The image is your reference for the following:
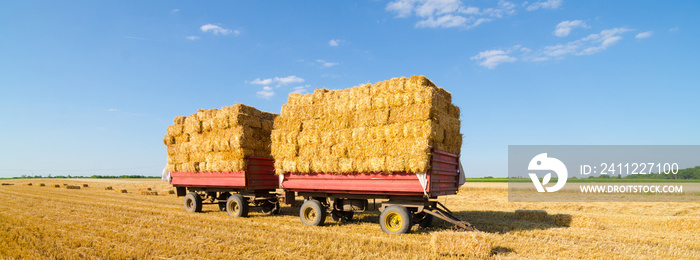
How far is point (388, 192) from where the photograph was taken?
32.8 ft

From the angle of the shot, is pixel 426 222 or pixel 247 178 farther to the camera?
pixel 247 178

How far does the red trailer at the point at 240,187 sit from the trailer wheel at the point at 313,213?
2.62 metres

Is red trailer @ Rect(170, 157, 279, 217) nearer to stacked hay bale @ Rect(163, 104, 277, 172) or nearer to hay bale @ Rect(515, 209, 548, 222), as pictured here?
stacked hay bale @ Rect(163, 104, 277, 172)

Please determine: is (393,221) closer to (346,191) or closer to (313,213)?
(346,191)

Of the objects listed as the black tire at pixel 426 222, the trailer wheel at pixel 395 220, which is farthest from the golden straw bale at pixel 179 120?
the black tire at pixel 426 222

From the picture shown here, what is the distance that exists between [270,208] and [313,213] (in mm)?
3625

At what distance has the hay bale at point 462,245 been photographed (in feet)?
23.0

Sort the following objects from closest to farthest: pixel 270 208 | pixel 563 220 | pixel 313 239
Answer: pixel 313 239, pixel 563 220, pixel 270 208

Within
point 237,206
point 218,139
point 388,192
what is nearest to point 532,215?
point 388,192

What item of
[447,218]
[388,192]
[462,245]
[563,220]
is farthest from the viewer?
[563,220]

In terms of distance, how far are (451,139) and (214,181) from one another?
8.62 meters

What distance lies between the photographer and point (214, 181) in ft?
47.0

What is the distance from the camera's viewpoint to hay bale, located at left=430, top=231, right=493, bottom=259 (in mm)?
7012

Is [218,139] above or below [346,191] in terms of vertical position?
above
